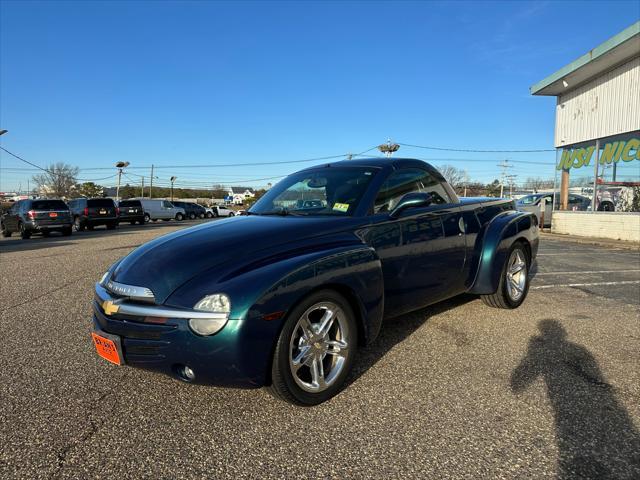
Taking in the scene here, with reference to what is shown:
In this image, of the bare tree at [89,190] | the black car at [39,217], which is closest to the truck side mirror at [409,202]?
the black car at [39,217]

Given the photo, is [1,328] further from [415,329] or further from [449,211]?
[449,211]

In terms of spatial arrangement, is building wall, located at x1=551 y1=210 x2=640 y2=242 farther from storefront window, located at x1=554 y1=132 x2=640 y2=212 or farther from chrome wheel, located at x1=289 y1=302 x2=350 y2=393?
chrome wheel, located at x1=289 y1=302 x2=350 y2=393

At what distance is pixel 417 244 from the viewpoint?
3.62 m

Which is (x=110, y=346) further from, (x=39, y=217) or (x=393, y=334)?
(x=39, y=217)

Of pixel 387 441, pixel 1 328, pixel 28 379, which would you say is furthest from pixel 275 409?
pixel 1 328

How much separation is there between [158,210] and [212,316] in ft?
121

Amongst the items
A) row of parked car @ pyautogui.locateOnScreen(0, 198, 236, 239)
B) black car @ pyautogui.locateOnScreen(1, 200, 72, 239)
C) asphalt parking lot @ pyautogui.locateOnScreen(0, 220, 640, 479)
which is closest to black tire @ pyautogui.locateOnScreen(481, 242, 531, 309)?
asphalt parking lot @ pyautogui.locateOnScreen(0, 220, 640, 479)

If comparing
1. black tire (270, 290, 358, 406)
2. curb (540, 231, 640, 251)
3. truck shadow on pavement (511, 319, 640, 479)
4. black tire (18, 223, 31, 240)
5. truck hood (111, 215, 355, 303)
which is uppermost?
truck hood (111, 215, 355, 303)

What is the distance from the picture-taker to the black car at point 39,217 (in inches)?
Answer: 695

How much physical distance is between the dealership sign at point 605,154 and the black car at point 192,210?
31.5 meters

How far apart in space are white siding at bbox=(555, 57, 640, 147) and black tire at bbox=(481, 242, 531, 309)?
11629mm

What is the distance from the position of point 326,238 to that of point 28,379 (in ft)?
7.69

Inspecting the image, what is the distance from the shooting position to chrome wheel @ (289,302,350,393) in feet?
8.74

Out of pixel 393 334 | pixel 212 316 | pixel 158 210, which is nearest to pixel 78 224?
pixel 158 210
